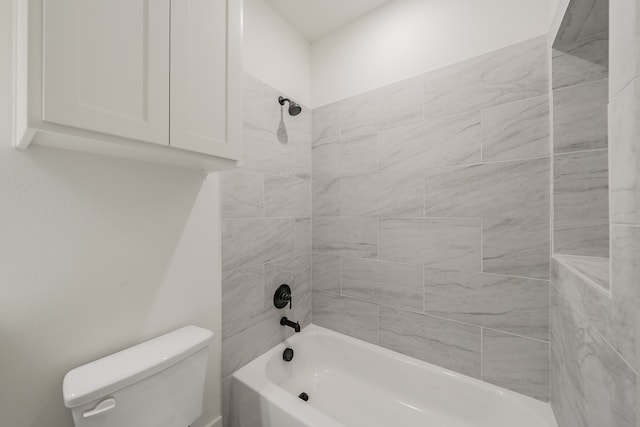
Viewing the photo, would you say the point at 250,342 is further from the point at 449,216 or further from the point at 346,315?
the point at 449,216

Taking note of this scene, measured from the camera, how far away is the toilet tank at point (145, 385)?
694 mm

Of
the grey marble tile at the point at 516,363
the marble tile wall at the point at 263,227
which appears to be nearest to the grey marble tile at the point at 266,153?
the marble tile wall at the point at 263,227

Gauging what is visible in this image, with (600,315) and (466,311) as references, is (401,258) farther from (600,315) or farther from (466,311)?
(600,315)

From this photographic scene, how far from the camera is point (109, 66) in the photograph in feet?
2.07

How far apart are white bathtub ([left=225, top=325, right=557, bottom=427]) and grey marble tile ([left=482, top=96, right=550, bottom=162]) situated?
121cm

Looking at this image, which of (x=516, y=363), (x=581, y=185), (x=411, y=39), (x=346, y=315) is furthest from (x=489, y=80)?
(x=346, y=315)

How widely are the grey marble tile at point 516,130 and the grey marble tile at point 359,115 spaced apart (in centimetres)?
64

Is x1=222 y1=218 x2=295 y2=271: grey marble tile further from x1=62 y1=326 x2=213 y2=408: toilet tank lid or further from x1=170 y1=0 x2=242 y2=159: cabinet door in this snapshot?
x1=170 y1=0 x2=242 y2=159: cabinet door

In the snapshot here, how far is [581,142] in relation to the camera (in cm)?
103

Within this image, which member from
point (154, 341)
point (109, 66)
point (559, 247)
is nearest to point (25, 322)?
point (154, 341)

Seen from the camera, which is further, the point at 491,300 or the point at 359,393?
the point at 359,393

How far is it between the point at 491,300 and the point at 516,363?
32 cm

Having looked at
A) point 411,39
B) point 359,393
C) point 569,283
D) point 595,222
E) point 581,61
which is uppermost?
point 411,39

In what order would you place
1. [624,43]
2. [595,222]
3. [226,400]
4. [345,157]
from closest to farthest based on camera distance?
[624,43]
[595,222]
[226,400]
[345,157]
